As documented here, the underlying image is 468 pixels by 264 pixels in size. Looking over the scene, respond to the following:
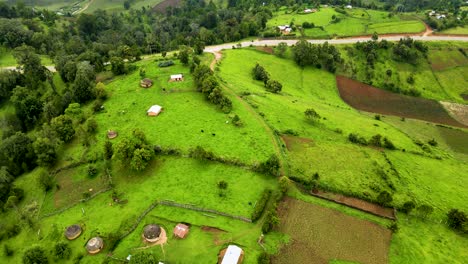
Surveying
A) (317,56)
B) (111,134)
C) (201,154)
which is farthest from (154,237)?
(317,56)

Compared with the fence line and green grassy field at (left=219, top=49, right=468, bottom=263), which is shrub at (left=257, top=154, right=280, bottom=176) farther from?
the fence line

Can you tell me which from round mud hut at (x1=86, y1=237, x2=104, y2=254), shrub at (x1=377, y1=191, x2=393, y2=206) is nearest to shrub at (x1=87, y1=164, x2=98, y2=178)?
round mud hut at (x1=86, y1=237, x2=104, y2=254)

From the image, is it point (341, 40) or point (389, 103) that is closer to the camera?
point (389, 103)

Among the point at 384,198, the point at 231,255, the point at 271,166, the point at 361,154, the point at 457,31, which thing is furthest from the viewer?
the point at 457,31

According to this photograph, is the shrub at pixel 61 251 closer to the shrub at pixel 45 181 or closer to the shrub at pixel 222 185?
the shrub at pixel 45 181

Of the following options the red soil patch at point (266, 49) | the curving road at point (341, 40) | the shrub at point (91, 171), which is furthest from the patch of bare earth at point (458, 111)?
the shrub at point (91, 171)

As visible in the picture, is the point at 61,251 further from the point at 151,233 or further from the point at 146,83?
the point at 146,83

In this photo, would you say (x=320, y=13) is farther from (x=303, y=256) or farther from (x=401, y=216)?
(x=303, y=256)
